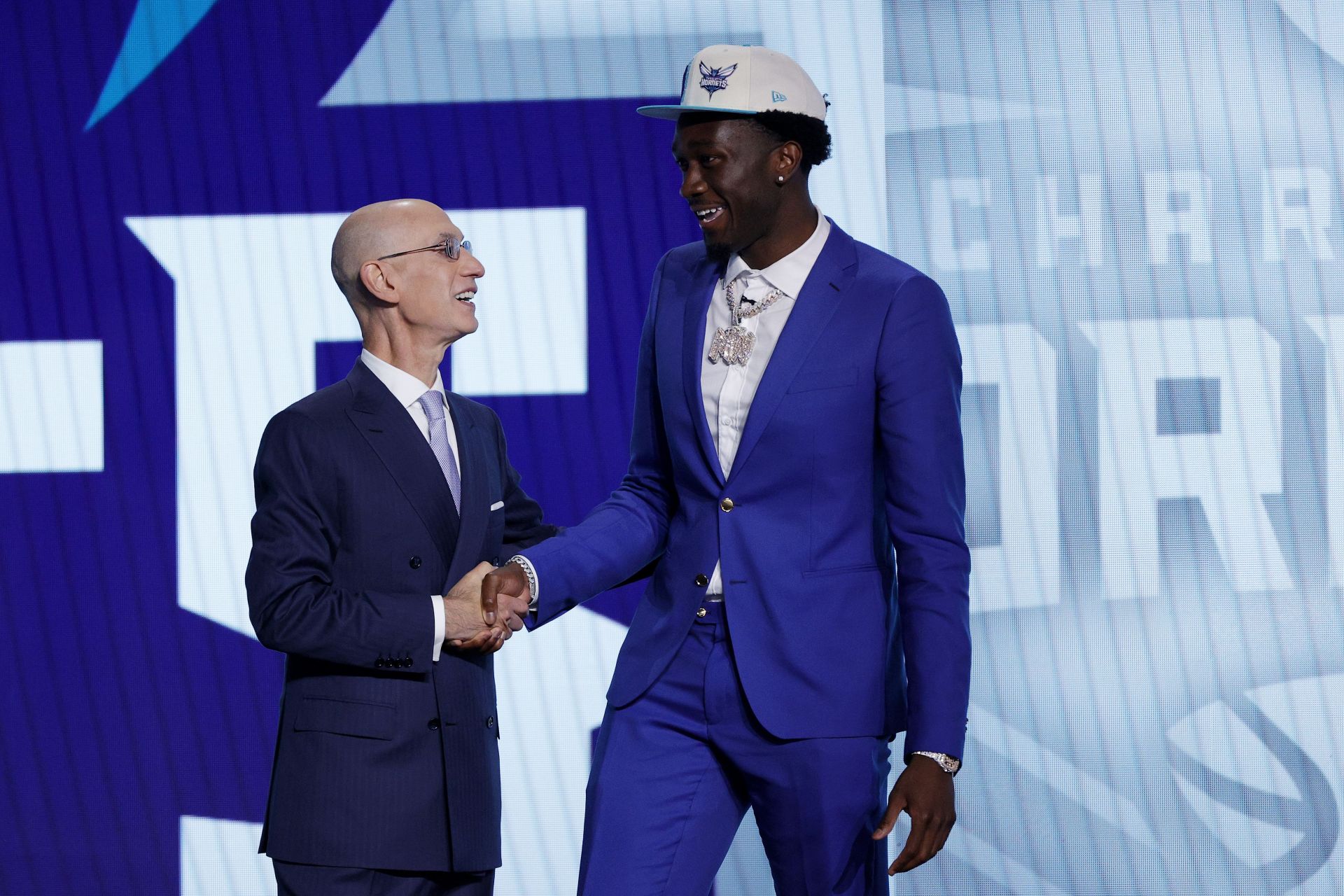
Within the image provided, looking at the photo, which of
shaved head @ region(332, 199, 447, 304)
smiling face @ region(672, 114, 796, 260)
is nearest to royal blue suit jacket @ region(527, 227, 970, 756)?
smiling face @ region(672, 114, 796, 260)

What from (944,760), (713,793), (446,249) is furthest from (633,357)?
(944,760)

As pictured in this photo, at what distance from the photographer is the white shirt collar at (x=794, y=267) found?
192 cm

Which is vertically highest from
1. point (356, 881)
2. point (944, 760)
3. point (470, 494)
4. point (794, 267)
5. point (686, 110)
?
point (686, 110)

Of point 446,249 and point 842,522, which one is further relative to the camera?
point 446,249

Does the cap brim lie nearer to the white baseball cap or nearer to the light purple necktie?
the white baseball cap

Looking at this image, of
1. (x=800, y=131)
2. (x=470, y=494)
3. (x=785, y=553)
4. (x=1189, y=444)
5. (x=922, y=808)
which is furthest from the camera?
(x=1189, y=444)

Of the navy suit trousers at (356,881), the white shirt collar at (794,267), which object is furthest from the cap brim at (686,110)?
the navy suit trousers at (356,881)

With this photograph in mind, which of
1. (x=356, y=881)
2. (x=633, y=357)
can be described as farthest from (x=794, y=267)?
(x=633, y=357)

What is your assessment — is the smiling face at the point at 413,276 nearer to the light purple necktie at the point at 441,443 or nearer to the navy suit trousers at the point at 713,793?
the light purple necktie at the point at 441,443

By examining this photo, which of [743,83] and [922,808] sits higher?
[743,83]

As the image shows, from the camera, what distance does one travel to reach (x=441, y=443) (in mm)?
2072

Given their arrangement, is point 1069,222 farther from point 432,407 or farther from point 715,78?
point 432,407

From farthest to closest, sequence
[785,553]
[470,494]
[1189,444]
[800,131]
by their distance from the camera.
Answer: [1189,444] → [470,494] → [800,131] → [785,553]

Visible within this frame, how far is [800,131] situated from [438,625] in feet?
2.73
